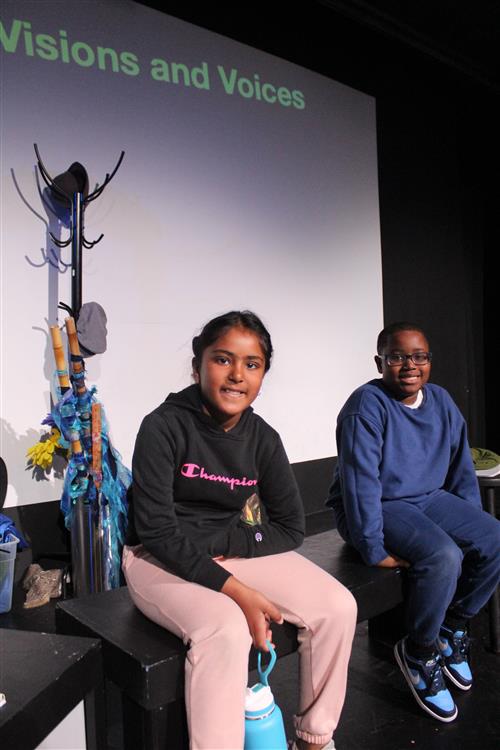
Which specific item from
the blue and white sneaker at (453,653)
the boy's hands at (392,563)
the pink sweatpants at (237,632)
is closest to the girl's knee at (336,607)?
the pink sweatpants at (237,632)

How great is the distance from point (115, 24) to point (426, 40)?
243 cm

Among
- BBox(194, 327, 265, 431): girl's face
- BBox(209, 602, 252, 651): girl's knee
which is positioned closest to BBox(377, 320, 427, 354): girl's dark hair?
BBox(194, 327, 265, 431): girl's face

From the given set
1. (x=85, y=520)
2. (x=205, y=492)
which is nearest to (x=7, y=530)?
(x=85, y=520)

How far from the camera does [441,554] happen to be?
1.53 m

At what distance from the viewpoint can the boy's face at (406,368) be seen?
1745 millimetres

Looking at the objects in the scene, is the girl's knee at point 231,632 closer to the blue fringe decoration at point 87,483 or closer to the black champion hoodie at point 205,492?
the black champion hoodie at point 205,492

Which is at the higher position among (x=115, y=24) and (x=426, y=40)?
(x=426, y=40)

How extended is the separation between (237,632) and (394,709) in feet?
2.46

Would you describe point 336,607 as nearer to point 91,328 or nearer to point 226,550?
point 226,550

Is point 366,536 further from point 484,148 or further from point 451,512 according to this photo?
point 484,148

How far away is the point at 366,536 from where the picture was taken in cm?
158

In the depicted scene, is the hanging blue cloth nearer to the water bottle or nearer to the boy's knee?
the water bottle

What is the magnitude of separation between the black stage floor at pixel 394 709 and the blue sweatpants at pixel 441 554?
20 cm

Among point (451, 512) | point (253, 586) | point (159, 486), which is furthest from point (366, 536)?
point (159, 486)
